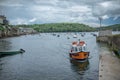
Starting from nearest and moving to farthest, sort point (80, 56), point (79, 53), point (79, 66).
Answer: point (79, 66), point (79, 53), point (80, 56)

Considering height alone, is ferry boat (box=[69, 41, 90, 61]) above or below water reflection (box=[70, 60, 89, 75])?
above

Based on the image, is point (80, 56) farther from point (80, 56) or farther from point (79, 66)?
point (79, 66)

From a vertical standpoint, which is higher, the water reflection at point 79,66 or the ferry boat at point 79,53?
the ferry boat at point 79,53

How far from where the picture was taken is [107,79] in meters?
29.5

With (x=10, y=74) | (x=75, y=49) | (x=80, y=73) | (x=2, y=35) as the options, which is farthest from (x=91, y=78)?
(x=2, y=35)

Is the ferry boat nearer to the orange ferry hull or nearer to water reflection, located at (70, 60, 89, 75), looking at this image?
the orange ferry hull

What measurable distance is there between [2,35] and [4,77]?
457 ft

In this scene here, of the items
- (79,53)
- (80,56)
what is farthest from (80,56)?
(79,53)

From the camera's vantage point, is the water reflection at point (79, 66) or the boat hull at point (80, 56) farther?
the boat hull at point (80, 56)

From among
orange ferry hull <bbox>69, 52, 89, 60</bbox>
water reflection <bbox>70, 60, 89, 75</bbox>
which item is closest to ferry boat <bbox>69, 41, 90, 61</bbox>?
orange ferry hull <bbox>69, 52, 89, 60</bbox>

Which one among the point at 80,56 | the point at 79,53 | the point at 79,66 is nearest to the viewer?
the point at 79,66

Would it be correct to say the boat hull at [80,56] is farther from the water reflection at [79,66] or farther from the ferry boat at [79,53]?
the water reflection at [79,66]

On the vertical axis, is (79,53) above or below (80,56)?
above

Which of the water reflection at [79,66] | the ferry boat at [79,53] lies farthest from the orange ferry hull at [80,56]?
the water reflection at [79,66]
